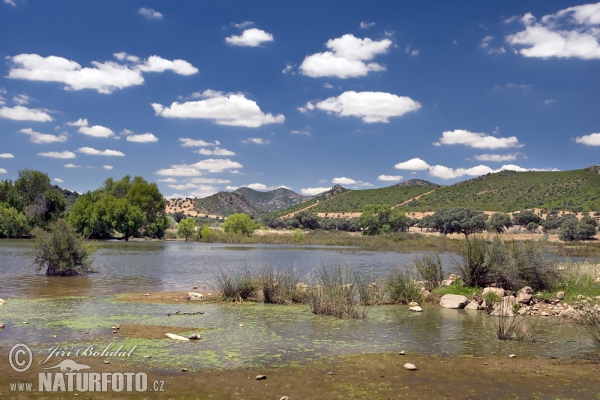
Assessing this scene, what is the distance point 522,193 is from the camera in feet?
352

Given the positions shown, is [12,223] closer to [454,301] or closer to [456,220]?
[454,301]

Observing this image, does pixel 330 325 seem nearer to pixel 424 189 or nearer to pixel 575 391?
pixel 575 391

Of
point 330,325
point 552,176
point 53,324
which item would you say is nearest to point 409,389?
point 330,325

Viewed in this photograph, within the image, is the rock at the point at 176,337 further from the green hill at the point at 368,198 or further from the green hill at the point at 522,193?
the green hill at the point at 368,198

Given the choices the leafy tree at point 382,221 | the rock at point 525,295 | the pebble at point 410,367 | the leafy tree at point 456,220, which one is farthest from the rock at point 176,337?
the leafy tree at point 382,221

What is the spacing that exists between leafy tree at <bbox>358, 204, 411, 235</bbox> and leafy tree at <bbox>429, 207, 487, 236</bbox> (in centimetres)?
590

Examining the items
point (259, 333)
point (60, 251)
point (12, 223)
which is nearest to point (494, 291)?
point (259, 333)

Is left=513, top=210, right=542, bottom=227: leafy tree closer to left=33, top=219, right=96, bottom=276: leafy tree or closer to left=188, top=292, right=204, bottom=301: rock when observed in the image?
left=33, top=219, right=96, bottom=276: leafy tree

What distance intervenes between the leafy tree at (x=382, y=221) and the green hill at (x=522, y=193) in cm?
1952

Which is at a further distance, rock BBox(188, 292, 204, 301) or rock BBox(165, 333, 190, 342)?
rock BBox(188, 292, 204, 301)

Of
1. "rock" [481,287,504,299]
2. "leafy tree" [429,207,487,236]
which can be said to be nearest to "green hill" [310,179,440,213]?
"leafy tree" [429,207,487,236]

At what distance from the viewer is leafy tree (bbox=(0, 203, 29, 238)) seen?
71131 millimetres

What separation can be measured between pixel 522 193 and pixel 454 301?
332 feet

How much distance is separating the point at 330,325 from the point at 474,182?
126 metres
